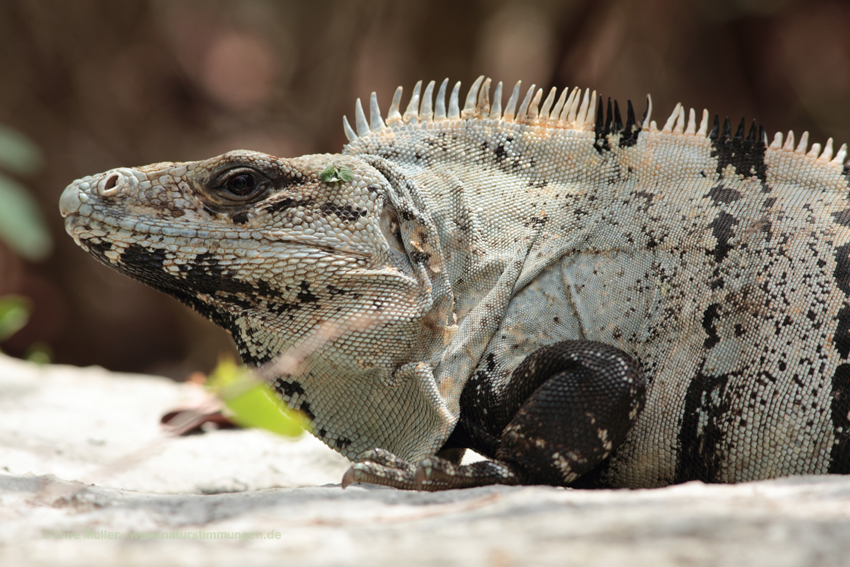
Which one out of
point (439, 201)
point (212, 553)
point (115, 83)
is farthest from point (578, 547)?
point (115, 83)

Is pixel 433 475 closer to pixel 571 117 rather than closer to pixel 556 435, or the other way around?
pixel 556 435

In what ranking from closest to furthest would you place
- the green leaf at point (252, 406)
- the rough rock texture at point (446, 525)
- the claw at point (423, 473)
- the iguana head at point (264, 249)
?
the green leaf at point (252, 406)
the rough rock texture at point (446, 525)
the claw at point (423, 473)
the iguana head at point (264, 249)

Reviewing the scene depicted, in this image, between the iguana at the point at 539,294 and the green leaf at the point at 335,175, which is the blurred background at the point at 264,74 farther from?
the green leaf at the point at 335,175

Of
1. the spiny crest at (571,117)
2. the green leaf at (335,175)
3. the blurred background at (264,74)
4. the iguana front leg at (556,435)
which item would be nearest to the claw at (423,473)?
the iguana front leg at (556,435)

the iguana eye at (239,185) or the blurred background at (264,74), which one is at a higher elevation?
the blurred background at (264,74)

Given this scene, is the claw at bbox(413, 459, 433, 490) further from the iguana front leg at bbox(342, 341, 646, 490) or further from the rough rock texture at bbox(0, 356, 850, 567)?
the rough rock texture at bbox(0, 356, 850, 567)

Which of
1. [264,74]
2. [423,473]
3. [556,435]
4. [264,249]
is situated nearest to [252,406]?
[423,473]

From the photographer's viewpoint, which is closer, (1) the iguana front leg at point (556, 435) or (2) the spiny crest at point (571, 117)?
(1) the iguana front leg at point (556, 435)
